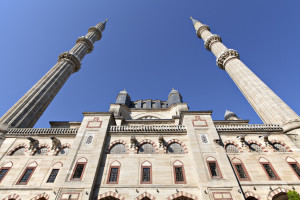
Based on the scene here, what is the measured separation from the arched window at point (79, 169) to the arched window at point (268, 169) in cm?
1383

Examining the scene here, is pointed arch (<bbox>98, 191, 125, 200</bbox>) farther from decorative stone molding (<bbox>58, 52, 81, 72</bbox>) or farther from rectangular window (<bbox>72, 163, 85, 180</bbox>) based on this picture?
decorative stone molding (<bbox>58, 52, 81, 72</bbox>)

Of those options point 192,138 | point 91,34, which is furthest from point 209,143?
point 91,34

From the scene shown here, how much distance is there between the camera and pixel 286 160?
13.3 meters

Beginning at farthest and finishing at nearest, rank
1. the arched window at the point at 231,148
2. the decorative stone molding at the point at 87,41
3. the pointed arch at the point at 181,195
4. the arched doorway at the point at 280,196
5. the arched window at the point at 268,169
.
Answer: the decorative stone molding at the point at 87,41 → the arched window at the point at 231,148 → the arched window at the point at 268,169 → the arched doorway at the point at 280,196 → the pointed arch at the point at 181,195

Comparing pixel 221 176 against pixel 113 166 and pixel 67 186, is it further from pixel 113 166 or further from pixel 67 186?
pixel 67 186

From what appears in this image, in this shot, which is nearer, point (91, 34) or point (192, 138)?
point (192, 138)

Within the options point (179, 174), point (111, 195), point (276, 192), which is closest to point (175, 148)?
point (179, 174)

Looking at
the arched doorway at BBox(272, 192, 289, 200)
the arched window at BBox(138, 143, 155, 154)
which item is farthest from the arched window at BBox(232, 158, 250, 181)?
the arched window at BBox(138, 143, 155, 154)

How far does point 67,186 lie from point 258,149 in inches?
603

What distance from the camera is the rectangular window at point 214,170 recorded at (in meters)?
11.8

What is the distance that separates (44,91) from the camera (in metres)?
22.4

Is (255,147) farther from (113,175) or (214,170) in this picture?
(113,175)

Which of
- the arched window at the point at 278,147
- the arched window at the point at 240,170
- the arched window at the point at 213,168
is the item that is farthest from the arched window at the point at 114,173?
the arched window at the point at 278,147

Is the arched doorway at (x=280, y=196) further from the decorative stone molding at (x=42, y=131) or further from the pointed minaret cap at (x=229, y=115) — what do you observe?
the pointed minaret cap at (x=229, y=115)
